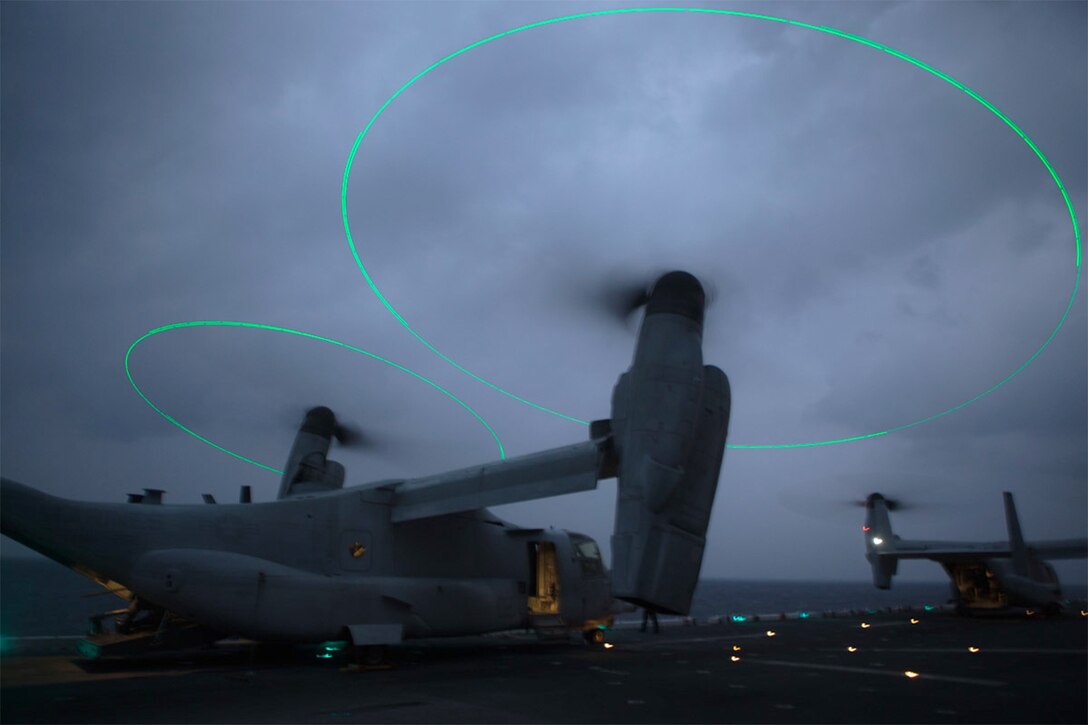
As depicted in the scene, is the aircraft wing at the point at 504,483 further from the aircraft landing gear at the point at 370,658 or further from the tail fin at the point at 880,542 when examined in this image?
the tail fin at the point at 880,542

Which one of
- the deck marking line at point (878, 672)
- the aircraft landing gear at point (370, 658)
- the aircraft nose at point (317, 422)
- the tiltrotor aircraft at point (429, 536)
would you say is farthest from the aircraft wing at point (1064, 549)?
the aircraft nose at point (317, 422)

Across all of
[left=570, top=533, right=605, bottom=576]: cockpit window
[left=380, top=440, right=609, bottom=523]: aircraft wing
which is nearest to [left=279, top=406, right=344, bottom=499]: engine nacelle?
[left=380, top=440, right=609, bottom=523]: aircraft wing

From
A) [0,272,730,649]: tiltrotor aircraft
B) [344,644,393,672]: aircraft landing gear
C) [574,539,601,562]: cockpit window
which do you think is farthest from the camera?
[574,539,601,562]: cockpit window

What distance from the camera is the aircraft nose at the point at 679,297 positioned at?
14664mm

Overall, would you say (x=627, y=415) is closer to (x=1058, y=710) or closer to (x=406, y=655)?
(x=1058, y=710)

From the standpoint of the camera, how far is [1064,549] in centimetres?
3853

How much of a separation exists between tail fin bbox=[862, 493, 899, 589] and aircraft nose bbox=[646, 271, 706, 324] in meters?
27.9

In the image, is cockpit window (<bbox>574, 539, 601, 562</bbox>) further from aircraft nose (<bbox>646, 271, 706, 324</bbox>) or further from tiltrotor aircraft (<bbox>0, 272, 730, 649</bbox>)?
aircraft nose (<bbox>646, 271, 706, 324</bbox>)

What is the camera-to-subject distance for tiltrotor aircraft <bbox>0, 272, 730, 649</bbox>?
44.7ft

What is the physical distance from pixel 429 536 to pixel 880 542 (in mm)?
31855

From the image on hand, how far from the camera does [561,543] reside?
74.8 feet

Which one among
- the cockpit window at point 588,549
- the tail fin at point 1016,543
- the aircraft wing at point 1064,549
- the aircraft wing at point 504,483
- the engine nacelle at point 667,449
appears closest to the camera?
the engine nacelle at point 667,449

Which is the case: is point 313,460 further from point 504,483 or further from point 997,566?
point 997,566

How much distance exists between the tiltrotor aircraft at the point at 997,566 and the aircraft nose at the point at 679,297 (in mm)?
26494
